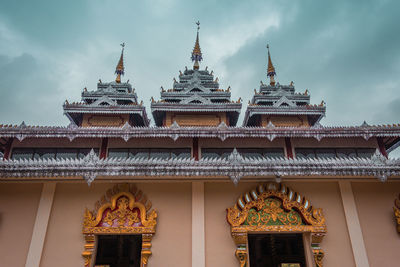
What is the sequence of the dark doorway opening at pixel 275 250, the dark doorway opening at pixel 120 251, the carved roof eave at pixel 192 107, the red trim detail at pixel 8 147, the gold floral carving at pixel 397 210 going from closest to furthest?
the gold floral carving at pixel 397 210 < the dark doorway opening at pixel 275 250 < the red trim detail at pixel 8 147 < the dark doorway opening at pixel 120 251 < the carved roof eave at pixel 192 107

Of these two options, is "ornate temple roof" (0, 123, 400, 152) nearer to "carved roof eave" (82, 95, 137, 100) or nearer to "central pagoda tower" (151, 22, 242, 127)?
"central pagoda tower" (151, 22, 242, 127)

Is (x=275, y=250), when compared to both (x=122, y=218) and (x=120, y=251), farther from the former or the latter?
(x=122, y=218)

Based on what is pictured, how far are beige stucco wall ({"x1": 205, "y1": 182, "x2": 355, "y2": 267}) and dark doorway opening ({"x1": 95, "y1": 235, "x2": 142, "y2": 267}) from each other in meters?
6.23

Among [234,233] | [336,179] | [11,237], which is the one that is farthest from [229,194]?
[11,237]

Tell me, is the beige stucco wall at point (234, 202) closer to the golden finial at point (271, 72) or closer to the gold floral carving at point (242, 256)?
the gold floral carving at point (242, 256)

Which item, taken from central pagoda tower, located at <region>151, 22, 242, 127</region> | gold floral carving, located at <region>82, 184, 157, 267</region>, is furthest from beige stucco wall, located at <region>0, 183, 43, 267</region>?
central pagoda tower, located at <region>151, 22, 242, 127</region>

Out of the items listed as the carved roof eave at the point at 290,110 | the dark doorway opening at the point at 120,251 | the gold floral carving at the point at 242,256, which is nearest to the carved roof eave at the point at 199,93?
the carved roof eave at the point at 290,110

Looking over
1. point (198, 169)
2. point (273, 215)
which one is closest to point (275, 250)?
point (273, 215)

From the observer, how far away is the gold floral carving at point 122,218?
8062 millimetres

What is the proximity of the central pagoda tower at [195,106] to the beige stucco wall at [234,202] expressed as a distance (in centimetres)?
752

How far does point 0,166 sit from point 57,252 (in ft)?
9.97

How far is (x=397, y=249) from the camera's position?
8.06 metres

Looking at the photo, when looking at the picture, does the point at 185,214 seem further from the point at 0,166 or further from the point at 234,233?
the point at 0,166

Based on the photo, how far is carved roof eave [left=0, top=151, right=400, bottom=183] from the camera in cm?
788
